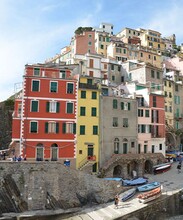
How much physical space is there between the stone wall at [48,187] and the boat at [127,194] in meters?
1.60

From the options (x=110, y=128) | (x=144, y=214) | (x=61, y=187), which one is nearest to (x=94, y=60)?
(x=110, y=128)

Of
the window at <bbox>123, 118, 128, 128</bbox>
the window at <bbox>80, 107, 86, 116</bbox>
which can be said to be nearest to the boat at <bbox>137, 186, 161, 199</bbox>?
the window at <bbox>123, 118, 128, 128</bbox>

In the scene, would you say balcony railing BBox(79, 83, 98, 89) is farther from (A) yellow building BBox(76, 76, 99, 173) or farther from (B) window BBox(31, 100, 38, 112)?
(B) window BBox(31, 100, 38, 112)

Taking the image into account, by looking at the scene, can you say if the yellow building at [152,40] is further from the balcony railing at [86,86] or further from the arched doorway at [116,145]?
the arched doorway at [116,145]

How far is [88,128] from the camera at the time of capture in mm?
40500

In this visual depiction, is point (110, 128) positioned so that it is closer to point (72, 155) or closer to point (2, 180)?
point (72, 155)

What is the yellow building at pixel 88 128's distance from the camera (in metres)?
39.5

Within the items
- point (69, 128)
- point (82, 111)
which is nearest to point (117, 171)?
point (69, 128)

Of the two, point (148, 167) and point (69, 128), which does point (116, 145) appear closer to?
point (148, 167)

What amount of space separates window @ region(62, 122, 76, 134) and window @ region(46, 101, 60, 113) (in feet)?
8.43

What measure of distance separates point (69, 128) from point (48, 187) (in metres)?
10.6

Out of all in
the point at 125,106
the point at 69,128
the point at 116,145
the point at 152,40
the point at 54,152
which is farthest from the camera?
the point at 152,40

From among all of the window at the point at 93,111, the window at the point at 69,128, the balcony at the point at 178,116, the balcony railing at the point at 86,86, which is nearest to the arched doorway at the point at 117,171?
the window at the point at 93,111

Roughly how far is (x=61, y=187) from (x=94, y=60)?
37624mm
